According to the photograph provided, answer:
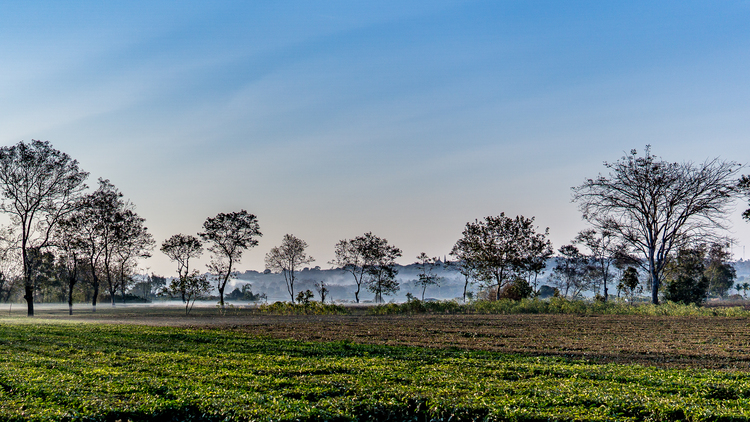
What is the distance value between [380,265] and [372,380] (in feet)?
210

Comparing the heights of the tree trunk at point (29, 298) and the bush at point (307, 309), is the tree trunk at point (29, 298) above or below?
above

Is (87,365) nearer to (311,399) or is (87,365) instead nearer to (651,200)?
(311,399)

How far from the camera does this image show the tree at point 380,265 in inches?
2894

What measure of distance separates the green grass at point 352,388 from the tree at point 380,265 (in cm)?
5960

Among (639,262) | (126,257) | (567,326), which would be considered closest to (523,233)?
(639,262)

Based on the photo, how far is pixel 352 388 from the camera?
916 cm

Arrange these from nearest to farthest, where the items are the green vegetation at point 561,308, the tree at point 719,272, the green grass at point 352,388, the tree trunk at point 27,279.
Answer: the green grass at point 352,388, the green vegetation at point 561,308, the tree trunk at point 27,279, the tree at point 719,272

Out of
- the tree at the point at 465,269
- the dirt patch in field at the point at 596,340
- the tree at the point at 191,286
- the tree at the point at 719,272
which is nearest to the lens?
the dirt patch in field at the point at 596,340

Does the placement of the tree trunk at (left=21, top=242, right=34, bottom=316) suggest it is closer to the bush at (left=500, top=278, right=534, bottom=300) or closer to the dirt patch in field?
the dirt patch in field

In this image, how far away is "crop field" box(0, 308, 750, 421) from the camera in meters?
7.75

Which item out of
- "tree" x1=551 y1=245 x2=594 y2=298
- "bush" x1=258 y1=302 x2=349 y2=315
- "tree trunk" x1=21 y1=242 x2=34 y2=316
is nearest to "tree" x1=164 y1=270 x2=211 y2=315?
"bush" x1=258 y1=302 x2=349 y2=315

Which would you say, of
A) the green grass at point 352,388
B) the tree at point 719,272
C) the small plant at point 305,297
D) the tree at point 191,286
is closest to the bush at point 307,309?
the small plant at point 305,297

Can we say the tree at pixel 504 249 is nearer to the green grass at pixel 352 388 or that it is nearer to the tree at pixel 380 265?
the tree at pixel 380 265

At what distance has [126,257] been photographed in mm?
63875
